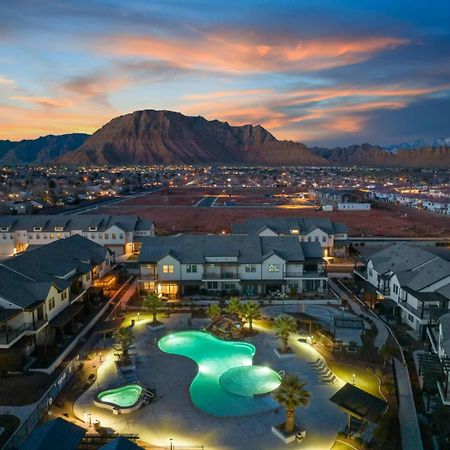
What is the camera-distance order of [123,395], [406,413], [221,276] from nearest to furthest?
[406,413]
[123,395]
[221,276]

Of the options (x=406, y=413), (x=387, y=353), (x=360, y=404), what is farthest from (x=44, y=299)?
(x=406, y=413)

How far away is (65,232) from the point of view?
6875cm

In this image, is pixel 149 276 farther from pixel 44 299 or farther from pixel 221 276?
pixel 44 299

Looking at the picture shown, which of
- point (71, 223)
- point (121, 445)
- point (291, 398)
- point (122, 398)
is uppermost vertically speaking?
point (71, 223)

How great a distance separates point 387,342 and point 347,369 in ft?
22.3

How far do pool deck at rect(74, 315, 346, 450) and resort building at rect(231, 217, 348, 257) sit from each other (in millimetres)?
35036

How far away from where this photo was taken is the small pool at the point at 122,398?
25.7 metres

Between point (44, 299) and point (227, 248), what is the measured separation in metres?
21.7

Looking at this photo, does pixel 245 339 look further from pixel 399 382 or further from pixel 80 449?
pixel 80 449

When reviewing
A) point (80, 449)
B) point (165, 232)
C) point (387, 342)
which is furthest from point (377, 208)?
point (80, 449)

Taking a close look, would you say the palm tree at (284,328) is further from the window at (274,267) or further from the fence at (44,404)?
the fence at (44,404)

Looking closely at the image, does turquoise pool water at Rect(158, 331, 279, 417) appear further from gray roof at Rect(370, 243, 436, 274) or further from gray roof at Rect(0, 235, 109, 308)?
gray roof at Rect(370, 243, 436, 274)

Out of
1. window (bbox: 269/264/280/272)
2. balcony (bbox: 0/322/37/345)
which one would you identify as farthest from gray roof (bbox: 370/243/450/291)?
balcony (bbox: 0/322/37/345)

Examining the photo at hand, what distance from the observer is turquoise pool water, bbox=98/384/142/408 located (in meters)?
26.7
